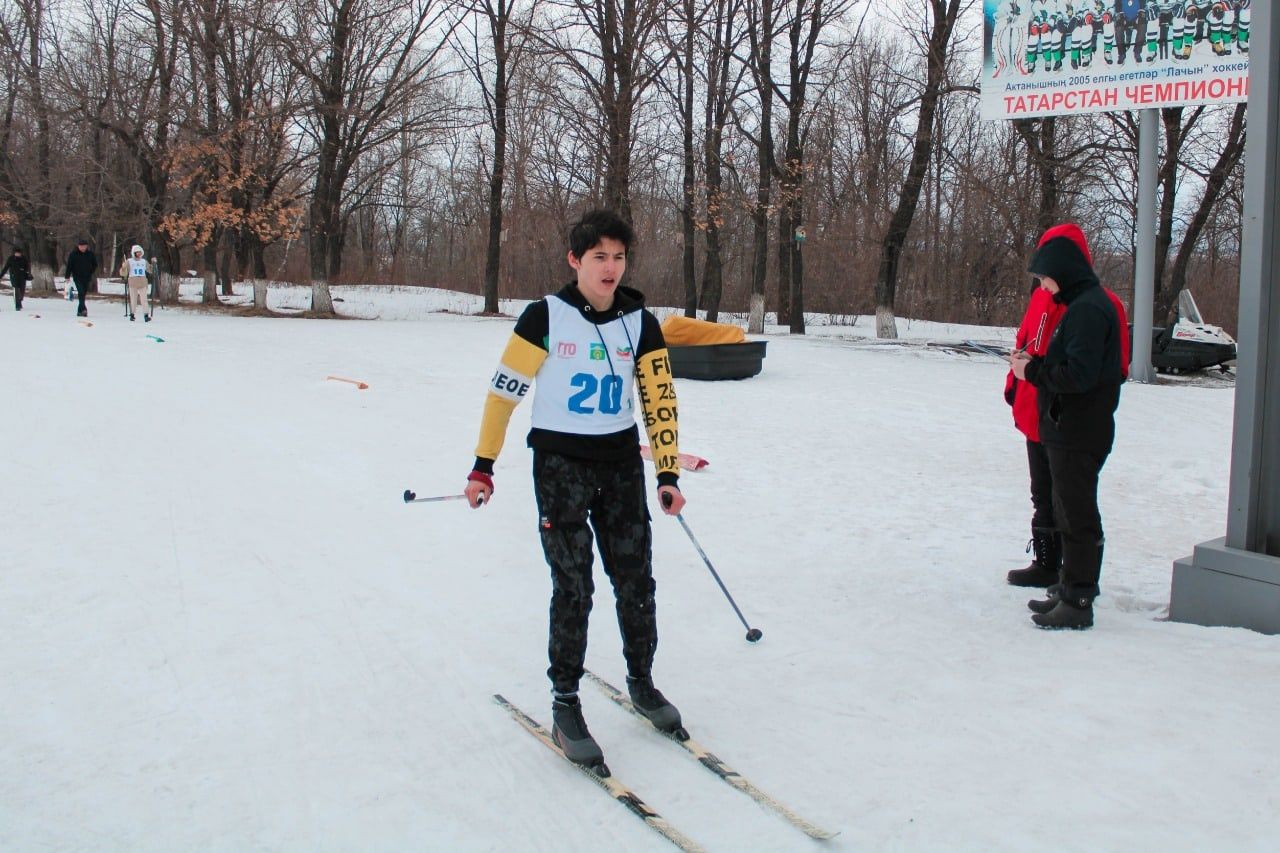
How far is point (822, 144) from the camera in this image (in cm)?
3656

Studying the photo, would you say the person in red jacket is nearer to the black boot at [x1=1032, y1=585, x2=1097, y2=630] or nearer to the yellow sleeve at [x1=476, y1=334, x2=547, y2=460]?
the black boot at [x1=1032, y1=585, x2=1097, y2=630]

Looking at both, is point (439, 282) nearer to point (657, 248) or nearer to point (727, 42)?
point (657, 248)

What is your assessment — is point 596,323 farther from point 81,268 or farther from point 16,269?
point 16,269

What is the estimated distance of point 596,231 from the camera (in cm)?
349

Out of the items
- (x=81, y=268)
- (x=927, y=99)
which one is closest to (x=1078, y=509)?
(x=927, y=99)

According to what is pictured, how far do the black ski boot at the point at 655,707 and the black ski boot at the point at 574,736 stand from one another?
239mm

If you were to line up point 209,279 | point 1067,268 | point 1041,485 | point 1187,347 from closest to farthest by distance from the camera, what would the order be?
point 1067,268 → point 1041,485 → point 1187,347 → point 209,279

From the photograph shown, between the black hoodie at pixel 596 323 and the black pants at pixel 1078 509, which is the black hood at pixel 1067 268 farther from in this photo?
the black hoodie at pixel 596 323

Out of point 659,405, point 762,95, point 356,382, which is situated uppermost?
point 762,95

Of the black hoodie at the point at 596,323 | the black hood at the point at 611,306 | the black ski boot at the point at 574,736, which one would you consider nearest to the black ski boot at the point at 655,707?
the black ski boot at the point at 574,736

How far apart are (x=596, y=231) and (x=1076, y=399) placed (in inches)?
95.4

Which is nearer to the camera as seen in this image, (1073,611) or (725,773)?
(725,773)

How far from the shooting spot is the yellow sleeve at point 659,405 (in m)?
3.64

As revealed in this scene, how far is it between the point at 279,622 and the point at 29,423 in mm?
5825
